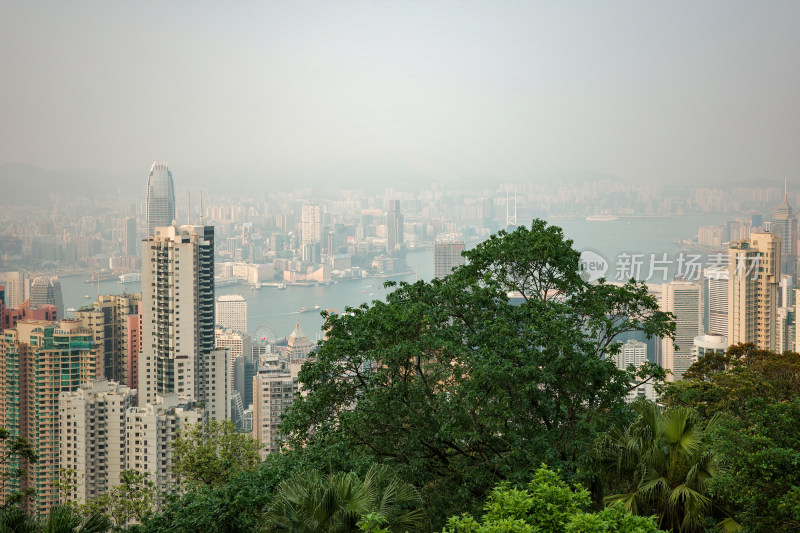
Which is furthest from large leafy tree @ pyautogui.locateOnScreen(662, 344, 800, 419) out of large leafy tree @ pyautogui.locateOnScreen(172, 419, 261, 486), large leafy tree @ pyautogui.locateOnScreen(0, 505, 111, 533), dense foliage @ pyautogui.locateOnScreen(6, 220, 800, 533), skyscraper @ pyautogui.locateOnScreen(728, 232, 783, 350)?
skyscraper @ pyautogui.locateOnScreen(728, 232, 783, 350)

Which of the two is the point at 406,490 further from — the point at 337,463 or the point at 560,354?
the point at 560,354

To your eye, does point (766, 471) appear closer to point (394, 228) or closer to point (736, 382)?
point (736, 382)

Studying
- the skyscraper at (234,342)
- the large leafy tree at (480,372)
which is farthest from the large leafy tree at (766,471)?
the skyscraper at (234,342)

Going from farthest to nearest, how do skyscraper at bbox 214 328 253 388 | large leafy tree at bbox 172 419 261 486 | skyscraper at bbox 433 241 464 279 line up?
skyscraper at bbox 433 241 464 279, skyscraper at bbox 214 328 253 388, large leafy tree at bbox 172 419 261 486

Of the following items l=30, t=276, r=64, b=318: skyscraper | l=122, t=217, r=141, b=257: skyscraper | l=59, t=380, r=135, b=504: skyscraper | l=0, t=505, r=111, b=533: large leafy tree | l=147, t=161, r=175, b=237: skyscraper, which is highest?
l=147, t=161, r=175, b=237: skyscraper

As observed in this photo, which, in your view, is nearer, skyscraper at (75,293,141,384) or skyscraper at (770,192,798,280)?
skyscraper at (770,192,798,280)

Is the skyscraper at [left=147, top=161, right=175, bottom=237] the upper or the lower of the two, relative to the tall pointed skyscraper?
upper

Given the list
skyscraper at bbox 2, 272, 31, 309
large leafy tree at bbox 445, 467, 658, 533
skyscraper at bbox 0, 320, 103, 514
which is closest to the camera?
large leafy tree at bbox 445, 467, 658, 533

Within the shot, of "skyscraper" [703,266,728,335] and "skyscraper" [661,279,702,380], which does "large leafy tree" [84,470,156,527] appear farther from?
"skyscraper" [661,279,702,380]

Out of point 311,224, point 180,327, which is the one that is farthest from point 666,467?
point 311,224
